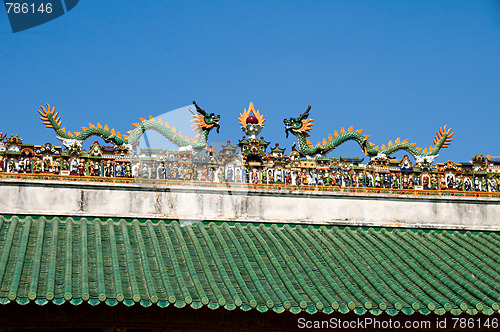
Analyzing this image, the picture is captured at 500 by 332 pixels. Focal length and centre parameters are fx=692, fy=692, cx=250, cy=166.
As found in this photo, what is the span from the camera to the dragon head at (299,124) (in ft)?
57.4

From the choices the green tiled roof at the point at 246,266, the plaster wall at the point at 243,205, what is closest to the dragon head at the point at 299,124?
the plaster wall at the point at 243,205

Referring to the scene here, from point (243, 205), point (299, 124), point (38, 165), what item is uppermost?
point (299, 124)

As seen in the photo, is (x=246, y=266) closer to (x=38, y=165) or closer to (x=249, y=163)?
(x=249, y=163)

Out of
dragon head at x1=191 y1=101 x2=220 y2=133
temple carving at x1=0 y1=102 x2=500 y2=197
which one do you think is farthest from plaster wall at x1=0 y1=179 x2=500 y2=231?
dragon head at x1=191 y1=101 x2=220 y2=133

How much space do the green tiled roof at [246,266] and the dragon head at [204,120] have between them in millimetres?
2558

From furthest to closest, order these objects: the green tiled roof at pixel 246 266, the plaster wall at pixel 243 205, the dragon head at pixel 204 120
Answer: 1. the dragon head at pixel 204 120
2. the plaster wall at pixel 243 205
3. the green tiled roof at pixel 246 266

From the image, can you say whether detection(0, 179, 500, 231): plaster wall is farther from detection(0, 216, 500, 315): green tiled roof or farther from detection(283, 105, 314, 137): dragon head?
detection(283, 105, 314, 137): dragon head

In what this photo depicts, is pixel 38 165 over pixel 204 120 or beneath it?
beneath

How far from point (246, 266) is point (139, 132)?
4.75 meters

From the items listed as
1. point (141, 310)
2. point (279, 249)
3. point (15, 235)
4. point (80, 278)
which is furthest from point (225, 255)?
point (15, 235)

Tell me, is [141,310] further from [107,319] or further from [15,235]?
[15,235]

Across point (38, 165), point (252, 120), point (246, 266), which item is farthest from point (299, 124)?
point (38, 165)

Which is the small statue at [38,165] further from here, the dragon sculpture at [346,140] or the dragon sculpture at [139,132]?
the dragon sculpture at [346,140]

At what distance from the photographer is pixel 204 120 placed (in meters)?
17.1
